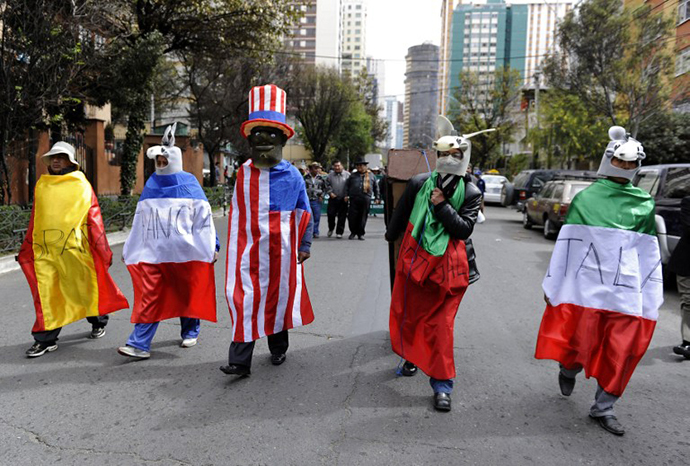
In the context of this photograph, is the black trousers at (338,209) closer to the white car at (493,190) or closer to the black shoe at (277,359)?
the black shoe at (277,359)

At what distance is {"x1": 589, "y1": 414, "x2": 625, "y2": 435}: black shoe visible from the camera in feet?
11.7

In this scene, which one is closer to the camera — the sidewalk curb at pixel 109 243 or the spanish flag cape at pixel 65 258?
the spanish flag cape at pixel 65 258

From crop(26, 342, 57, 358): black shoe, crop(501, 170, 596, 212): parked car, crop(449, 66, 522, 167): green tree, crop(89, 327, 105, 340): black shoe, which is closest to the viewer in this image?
crop(26, 342, 57, 358): black shoe

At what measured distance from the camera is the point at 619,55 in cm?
1895

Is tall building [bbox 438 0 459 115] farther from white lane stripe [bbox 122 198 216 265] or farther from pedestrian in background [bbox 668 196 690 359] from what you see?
white lane stripe [bbox 122 198 216 265]

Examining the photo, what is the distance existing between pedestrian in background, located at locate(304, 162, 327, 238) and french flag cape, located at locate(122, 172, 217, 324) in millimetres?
7680

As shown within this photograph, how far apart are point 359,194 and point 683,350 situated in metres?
8.49

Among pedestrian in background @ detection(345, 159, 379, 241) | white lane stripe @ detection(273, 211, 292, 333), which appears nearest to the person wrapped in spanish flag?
white lane stripe @ detection(273, 211, 292, 333)

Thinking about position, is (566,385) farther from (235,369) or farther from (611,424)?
(235,369)

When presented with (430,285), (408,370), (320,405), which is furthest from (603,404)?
(320,405)

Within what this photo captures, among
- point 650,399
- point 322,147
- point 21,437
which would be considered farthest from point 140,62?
point 322,147

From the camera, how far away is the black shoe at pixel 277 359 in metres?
4.76

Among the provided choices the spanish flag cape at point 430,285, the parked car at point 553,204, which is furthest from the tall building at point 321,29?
the spanish flag cape at point 430,285

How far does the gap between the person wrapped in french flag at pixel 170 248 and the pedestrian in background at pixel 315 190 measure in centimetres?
768
